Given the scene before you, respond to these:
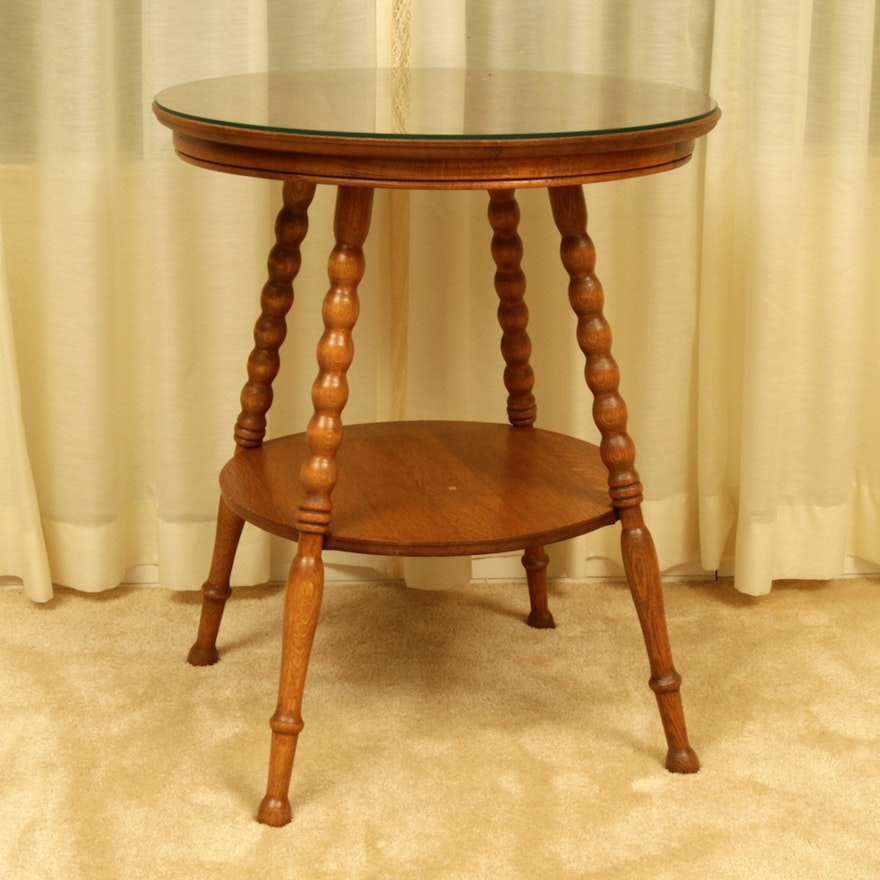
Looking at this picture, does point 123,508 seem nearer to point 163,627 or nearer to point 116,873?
point 163,627

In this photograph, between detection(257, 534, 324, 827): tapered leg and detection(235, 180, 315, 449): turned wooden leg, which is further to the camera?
detection(235, 180, 315, 449): turned wooden leg

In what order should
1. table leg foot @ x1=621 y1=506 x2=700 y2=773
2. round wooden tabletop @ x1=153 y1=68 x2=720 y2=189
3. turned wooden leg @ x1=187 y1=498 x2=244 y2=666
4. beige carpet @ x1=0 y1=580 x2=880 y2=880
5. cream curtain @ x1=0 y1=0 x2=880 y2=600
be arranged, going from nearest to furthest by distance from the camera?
round wooden tabletop @ x1=153 y1=68 x2=720 y2=189, beige carpet @ x1=0 y1=580 x2=880 y2=880, table leg foot @ x1=621 y1=506 x2=700 y2=773, turned wooden leg @ x1=187 y1=498 x2=244 y2=666, cream curtain @ x1=0 y1=0 x2=880 y2=600

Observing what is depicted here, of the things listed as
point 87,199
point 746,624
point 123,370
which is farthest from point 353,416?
point 746,624

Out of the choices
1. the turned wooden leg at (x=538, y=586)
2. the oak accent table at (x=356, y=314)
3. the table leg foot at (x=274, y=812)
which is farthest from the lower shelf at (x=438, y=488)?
the table leg foot at (x=274, y=812)

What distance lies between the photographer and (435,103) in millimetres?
1553

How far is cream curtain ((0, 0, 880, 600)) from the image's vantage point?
192 cm

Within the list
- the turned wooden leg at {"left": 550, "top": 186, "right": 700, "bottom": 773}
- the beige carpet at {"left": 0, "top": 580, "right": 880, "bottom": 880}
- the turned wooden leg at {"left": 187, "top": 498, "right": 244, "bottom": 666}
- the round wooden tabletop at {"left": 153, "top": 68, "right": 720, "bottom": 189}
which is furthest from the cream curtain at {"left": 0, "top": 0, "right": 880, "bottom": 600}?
the turned wooden leg at {"left": 550, "top": 186, "right": 700, "bottom": 773}

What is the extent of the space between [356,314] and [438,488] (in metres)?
0.33

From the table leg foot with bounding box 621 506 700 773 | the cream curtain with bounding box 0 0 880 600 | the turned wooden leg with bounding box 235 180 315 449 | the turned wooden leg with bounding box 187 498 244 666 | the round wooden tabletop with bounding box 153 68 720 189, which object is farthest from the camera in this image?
the cream curtain with bounding box 0 0 880 600

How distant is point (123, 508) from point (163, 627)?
229 millimetres

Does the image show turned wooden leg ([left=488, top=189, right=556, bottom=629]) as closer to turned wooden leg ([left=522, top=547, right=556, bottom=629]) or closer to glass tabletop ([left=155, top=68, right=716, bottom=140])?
turned wooden leg ([left=522, top=547, right=556, bottom=629])

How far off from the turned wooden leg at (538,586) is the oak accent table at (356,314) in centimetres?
20

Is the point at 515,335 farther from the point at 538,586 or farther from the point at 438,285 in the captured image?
the point at 538,586

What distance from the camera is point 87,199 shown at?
194 centimetres
